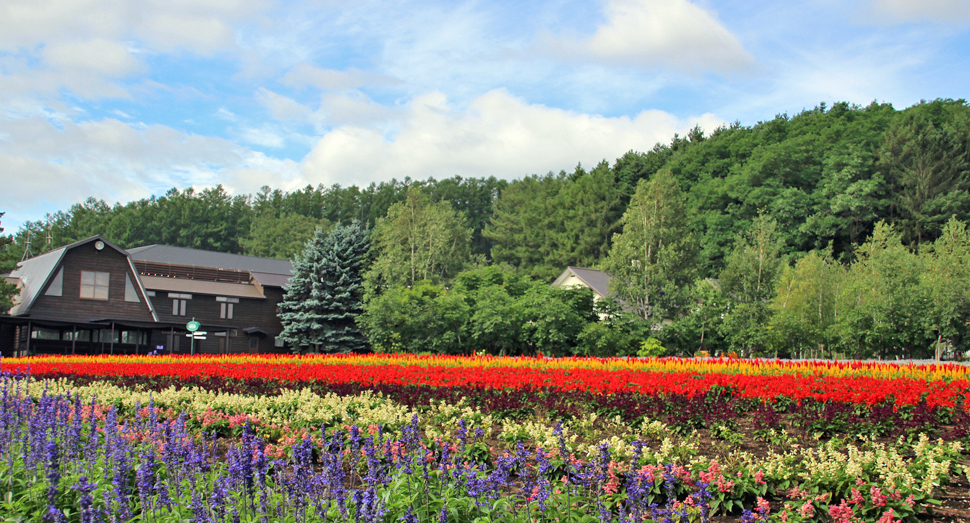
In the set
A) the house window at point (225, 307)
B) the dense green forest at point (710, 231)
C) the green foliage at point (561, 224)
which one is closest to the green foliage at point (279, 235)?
the dense green forest at point (710, 231)

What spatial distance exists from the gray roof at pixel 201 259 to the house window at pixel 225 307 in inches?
122

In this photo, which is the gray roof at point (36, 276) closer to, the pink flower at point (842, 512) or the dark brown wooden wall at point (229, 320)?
the dark brown wooden wall at point (229, 320)

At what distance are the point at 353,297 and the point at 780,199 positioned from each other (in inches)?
1323

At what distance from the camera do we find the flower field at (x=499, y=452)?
472 cm

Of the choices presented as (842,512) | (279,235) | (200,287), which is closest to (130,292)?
(200,287)

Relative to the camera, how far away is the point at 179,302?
133 feet

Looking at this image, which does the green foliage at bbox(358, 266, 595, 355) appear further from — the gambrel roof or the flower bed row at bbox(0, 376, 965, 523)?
the flower bed row at bbox(0, 376, 965, 523)

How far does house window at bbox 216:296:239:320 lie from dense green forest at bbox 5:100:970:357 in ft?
29.2

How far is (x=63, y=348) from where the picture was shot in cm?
3325

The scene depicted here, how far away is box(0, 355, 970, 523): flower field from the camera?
15.5ft

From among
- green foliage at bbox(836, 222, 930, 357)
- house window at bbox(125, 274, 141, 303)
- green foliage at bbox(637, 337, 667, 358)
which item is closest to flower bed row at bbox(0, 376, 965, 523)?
green foliage at bbox(637, 337, 667, 358)

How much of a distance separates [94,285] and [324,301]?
11.3 meters

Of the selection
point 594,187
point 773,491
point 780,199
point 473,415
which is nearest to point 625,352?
point 473,415

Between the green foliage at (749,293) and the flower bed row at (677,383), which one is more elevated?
the green foliage at (749,293)
